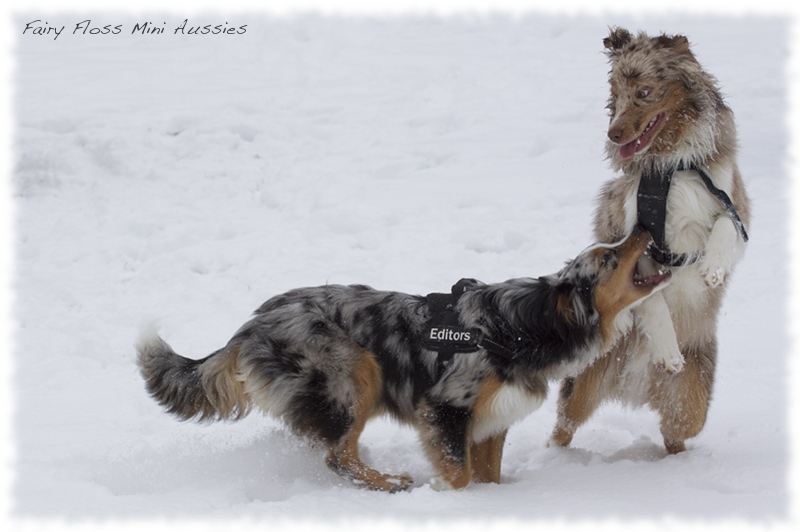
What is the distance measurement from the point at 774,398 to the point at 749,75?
7.36 metres

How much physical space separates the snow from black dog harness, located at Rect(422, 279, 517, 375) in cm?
83

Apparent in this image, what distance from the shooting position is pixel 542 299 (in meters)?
5.05

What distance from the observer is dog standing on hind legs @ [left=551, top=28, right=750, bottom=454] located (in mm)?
4895

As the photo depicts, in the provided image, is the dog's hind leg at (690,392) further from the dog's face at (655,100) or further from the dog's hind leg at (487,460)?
the dog's face at (655,100)

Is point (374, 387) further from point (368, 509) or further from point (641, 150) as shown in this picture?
point (641, 150)

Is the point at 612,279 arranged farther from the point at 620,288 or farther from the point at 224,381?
the point at 224,381

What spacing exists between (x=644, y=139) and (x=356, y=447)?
256cm

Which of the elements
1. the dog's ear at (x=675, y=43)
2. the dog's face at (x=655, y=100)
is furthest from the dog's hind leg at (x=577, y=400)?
the dog's ear at (x=675, y=43)

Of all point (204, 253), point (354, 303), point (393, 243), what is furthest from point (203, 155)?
point (354, 303)

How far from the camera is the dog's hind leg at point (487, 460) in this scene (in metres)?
5.26

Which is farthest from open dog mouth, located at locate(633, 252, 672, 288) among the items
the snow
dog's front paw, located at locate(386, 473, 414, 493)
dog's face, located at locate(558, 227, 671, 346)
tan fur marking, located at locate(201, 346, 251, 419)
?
tan fur marking, located at locate(201, 346, 251, 419)

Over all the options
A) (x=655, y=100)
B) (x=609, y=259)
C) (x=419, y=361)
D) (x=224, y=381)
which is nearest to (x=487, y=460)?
(x=419, y=361)

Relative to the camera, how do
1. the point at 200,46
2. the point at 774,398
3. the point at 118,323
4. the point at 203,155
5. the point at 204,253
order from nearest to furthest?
the point at 774,398, the point at 118,323, the point at 204,253, the point at 203,155, the point at 200,46

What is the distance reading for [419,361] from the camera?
521 cm
